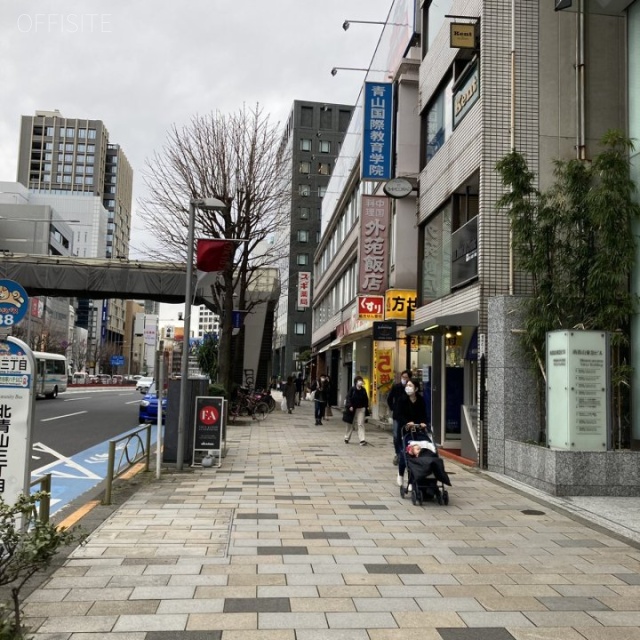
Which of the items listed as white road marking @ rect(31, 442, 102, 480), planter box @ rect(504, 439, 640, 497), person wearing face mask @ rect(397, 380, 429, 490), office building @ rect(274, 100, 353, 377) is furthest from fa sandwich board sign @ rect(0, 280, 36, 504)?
office building @ rect(274, 100, 353, 377)

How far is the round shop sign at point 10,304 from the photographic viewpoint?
18.2 ft

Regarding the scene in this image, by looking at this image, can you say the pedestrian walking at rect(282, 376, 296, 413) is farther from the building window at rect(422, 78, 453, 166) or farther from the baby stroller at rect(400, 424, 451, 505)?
the baby stroller at rect(400, 424, 451, 505)

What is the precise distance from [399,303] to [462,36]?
344 inches

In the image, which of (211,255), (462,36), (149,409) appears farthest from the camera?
(149,409)

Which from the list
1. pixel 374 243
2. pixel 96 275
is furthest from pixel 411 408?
pixel 96 275

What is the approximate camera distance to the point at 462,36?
1241 centimetres

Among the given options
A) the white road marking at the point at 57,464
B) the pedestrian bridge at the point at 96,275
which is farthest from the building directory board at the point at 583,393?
the pedestrian bridge at the point at 96,275

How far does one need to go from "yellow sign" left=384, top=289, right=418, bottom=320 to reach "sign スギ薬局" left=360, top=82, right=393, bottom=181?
11.3 ft

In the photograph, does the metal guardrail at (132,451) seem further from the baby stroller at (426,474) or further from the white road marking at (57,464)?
the baby stroller at (426,474)

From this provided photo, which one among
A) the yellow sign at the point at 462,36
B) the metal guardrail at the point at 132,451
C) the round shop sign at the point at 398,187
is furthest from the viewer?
the round shop sign at the point at 398,187

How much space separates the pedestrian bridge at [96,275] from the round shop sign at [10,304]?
2450cm

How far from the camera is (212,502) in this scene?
834cm

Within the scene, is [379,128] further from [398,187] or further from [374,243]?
[374,243]

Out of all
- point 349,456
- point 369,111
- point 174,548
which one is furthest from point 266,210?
A: point 174,548
